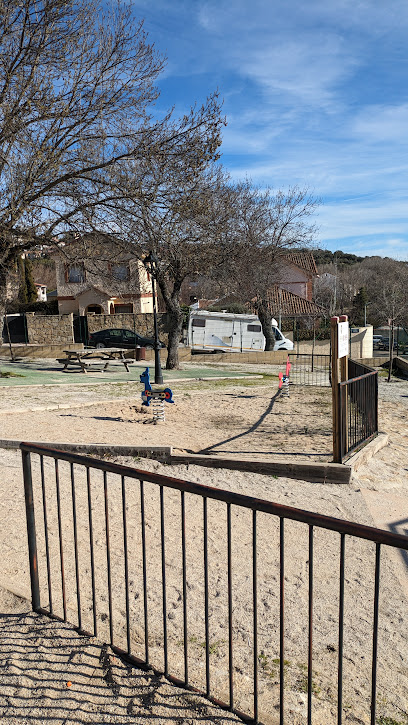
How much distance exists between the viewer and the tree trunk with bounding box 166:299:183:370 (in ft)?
66.6

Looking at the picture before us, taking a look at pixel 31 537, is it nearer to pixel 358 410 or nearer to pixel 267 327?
pixel 358 410

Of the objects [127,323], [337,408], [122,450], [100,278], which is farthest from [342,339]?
[127,323]

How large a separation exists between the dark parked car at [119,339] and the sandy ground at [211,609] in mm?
22218

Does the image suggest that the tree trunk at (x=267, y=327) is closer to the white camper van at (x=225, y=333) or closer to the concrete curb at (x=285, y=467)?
the white camper van at (x=225, y=333)

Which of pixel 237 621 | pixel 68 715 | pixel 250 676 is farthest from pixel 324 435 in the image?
pixel 68 715

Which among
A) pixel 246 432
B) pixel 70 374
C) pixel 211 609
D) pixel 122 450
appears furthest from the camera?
pixel 70 374

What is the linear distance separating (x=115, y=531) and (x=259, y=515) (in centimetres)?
161

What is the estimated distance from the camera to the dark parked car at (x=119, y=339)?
3025 cm

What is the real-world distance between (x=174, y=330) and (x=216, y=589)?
55.8ft

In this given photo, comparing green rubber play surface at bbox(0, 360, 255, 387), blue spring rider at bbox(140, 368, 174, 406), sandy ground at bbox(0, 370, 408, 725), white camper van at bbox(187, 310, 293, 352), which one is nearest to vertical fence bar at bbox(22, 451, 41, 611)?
sandy ground at bbox(0, 370, 408, 725)

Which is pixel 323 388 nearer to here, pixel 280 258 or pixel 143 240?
pixel 143 240

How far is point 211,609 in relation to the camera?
396cm

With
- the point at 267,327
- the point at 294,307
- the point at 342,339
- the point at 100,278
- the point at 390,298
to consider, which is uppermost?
the point at 100,278

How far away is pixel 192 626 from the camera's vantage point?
3727mm
